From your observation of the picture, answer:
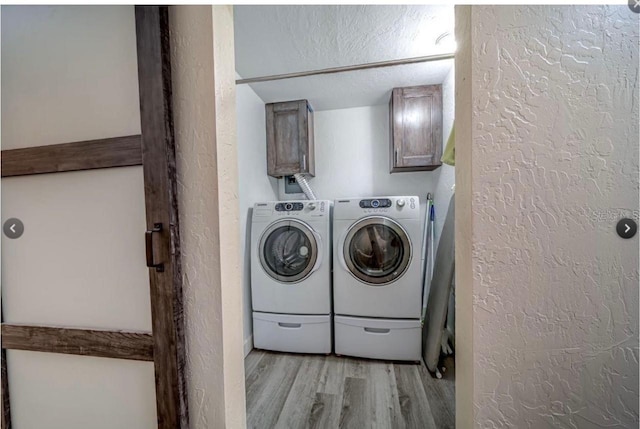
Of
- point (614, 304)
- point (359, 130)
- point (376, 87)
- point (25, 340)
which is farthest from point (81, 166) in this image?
point (359, 130)

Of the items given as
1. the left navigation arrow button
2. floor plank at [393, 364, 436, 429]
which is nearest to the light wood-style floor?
floor plank at [393, 364, 436, 429]

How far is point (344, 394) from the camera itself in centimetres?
138

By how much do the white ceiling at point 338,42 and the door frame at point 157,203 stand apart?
2.76ft

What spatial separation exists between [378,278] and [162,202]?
149cm

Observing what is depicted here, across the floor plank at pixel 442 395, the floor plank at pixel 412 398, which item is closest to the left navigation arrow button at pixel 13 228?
the floor plank at pixel 412 398

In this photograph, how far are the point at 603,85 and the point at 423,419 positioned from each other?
1562 millimetres

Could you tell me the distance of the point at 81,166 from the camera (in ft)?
2.38

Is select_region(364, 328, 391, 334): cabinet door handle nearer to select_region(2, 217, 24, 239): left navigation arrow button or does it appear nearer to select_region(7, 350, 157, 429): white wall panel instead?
select_region(7, 350, 157, 429): white wall panel

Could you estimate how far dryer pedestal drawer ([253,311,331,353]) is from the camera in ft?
5.84

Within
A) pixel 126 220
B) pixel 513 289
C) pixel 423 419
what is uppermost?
pixel 126 220

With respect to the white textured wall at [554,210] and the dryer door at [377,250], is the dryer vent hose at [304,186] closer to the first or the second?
the dryer door at [377,250]

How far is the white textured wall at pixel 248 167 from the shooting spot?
1830 millimetres

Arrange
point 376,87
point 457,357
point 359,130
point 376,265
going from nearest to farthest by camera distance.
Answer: point 457,357, point 376,265, point 376,87, point 359,130

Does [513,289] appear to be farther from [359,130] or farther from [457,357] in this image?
[359,130]
